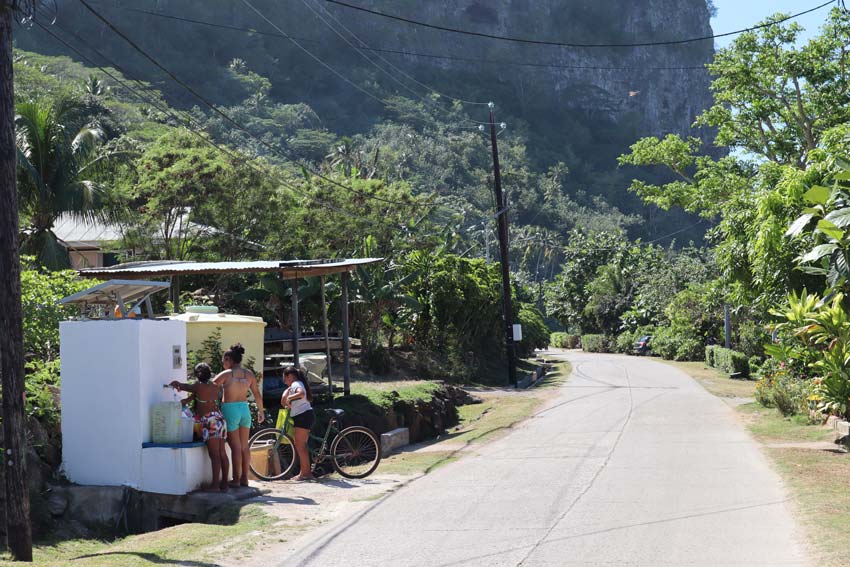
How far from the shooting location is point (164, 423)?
11922 mm

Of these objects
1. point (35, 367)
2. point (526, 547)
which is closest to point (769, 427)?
point (526, 547)

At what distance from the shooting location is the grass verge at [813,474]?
345 inches

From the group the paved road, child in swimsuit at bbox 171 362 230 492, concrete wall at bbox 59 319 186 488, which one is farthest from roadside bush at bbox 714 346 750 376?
concrete wall at bbox 59 319 186 488

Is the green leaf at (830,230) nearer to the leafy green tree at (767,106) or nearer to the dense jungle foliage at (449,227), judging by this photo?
the dense jungle foliage at (449,227)

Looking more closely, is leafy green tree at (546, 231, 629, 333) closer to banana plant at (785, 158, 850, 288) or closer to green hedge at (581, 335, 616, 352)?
green hedge at (581, 335, 616, 352)

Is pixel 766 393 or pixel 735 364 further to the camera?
pixel 735 364

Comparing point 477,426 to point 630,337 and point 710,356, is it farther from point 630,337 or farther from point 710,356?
point 630,337

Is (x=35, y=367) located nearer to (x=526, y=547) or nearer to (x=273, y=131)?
(x=526, y=547)

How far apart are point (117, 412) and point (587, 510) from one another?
18.3 ft

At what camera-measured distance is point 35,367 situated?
564 inches

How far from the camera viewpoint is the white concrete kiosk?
11688 millimetres

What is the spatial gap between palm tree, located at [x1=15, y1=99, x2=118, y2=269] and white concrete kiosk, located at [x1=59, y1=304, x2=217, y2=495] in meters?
12.9

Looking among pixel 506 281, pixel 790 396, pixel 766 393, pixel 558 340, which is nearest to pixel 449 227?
pixel 506 281

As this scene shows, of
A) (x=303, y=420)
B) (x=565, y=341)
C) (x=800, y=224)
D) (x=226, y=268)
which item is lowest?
(x=303, y=420)
